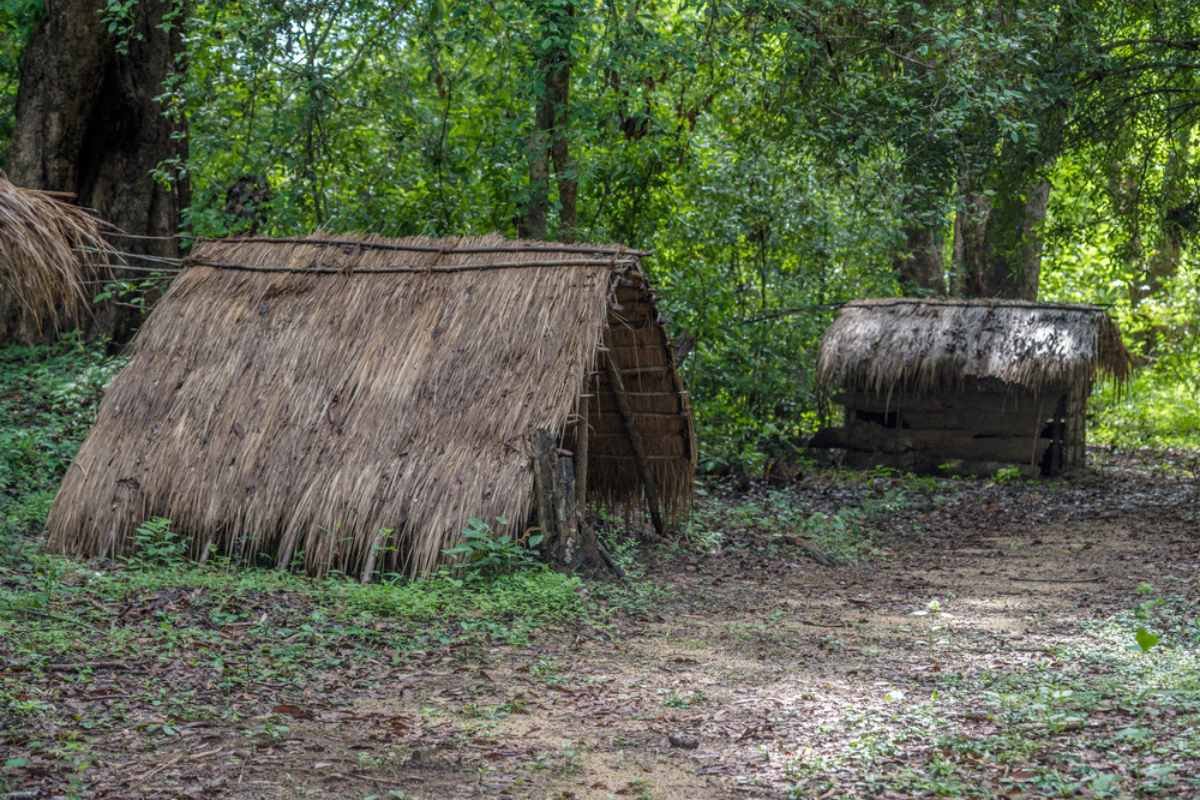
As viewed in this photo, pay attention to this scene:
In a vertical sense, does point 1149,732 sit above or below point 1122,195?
below

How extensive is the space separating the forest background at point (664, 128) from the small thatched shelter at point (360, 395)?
6.61 ft

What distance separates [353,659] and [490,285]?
3.14 meters

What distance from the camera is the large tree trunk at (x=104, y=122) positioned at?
13125 millimetres

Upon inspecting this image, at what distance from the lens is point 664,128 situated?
12430 millimetres

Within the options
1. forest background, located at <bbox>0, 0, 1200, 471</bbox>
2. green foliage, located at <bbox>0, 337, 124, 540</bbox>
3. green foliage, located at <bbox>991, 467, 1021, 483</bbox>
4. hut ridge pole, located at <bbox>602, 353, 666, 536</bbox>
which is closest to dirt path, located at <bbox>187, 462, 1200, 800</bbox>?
hut ridge pole, located at <bbox>602, 353, 666, 536</bbox>

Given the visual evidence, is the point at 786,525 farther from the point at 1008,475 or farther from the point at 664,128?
the point at 1008,475

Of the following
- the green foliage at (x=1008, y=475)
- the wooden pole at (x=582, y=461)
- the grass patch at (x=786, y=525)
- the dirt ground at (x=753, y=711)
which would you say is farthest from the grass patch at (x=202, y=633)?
the green foliage at (x=1008, y=475)

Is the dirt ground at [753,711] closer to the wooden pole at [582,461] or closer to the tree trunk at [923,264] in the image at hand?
the wooden pole at [582,461]

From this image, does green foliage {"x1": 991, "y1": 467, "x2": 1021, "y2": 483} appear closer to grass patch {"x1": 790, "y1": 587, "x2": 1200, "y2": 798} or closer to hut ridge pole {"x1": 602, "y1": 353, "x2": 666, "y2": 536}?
hut ridge pole {"x1": 602, "y1": 353, "x2": 666, "y2": 536}

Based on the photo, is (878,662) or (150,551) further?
(150,551)

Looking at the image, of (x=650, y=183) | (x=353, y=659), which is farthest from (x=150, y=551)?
(x=650, y=183)

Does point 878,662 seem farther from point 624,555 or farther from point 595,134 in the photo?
point 595,134

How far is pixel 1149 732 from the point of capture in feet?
15.5

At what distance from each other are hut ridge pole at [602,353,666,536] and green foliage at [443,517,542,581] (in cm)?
172
